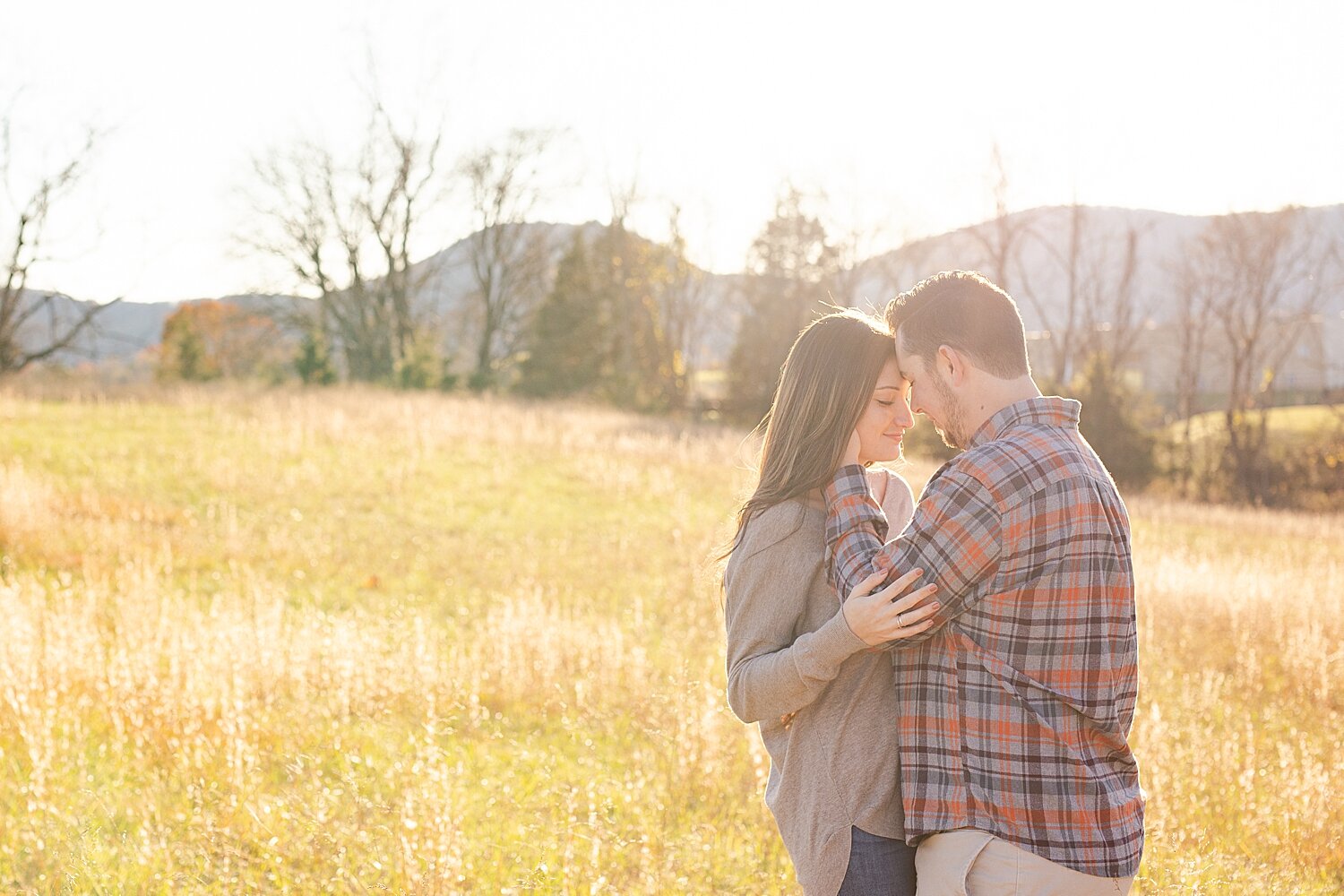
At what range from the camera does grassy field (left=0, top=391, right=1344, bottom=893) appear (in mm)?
4418

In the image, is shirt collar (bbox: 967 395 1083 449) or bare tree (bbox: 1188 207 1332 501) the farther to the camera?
bare tree (bbox: 1188 207 1332 501)

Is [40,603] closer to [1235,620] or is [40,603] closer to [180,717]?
[180,717]

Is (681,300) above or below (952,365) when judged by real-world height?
above

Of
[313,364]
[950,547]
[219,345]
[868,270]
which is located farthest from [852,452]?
[219,345]

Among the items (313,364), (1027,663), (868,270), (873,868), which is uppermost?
(868,270)

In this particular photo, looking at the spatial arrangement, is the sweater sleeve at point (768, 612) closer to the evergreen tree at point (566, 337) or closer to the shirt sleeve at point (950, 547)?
the shirt sleeve at point (950, 547)

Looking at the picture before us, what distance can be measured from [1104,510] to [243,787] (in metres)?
4.35

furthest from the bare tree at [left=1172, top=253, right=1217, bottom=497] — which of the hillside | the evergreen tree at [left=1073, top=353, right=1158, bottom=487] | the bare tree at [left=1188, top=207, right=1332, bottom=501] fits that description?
the evergreen tree at [left=1073, top=353, right=1158, bottom=487]

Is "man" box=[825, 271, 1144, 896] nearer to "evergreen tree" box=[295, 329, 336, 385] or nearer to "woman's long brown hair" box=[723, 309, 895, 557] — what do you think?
"woman's long brown hair" box=[723, 309, 895, 557]

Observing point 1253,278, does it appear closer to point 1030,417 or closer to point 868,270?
point 868,270

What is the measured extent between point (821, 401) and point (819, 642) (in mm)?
625

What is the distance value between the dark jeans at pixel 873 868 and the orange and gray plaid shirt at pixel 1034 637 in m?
0.15

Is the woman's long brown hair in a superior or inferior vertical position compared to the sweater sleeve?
superior

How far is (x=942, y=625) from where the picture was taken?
2.22 meters
